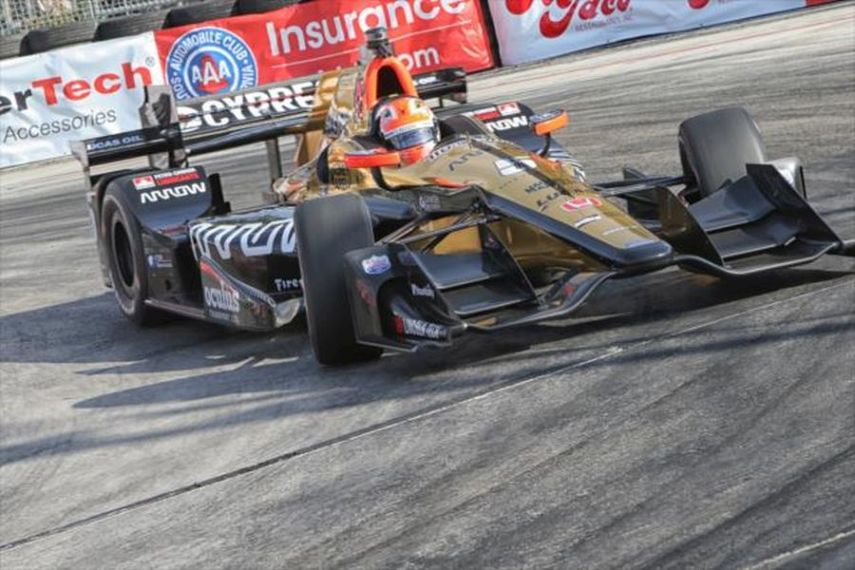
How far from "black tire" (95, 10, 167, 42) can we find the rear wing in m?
A: 11.8

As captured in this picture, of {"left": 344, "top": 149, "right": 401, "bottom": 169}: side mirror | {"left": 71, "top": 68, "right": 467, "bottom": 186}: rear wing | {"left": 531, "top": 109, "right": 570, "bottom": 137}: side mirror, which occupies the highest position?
{"left": 71, "top": 68, "right": 467, "bottom": 186}: rear wing

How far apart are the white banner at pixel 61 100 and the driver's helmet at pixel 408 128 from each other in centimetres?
1277

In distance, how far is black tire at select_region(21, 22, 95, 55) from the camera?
21.9 metres

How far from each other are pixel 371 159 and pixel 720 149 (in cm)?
178

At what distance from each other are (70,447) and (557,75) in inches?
556

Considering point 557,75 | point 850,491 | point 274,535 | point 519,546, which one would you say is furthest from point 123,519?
point 557,75

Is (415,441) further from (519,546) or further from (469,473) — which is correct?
(519,546)

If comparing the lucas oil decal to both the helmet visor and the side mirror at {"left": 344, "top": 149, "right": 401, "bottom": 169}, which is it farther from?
the helmet visor

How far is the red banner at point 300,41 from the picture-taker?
2167 cm

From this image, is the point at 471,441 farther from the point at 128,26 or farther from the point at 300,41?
the point at 128,26

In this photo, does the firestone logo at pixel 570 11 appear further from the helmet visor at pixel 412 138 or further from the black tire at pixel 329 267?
the black tire at pixel 329 267

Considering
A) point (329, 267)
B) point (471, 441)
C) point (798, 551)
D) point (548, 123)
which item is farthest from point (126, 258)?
point (798, 551)

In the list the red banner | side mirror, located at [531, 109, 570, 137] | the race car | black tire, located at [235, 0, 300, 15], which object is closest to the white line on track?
the race car

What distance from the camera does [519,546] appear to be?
4.83 meters
